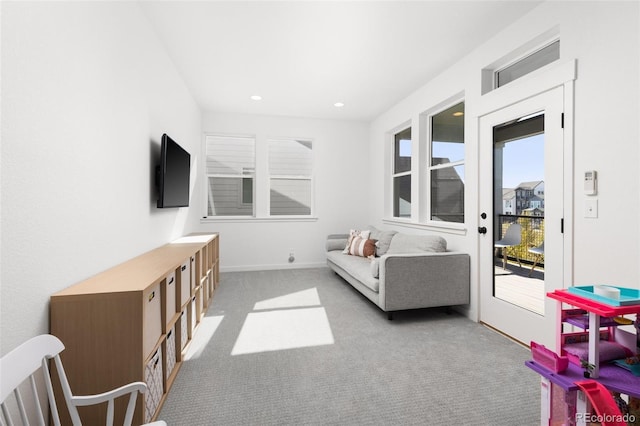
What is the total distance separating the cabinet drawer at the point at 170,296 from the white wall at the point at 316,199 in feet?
10.5

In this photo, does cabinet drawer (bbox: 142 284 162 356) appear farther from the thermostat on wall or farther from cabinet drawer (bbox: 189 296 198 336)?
the thermostat on wall

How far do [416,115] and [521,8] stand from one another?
5.88 ft

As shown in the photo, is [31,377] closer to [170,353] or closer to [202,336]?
[170,353]

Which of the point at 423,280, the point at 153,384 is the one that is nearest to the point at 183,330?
the point at 153,384

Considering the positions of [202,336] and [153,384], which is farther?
[202,336]

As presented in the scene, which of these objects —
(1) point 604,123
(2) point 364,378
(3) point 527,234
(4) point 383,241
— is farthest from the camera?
(4) point 383,241

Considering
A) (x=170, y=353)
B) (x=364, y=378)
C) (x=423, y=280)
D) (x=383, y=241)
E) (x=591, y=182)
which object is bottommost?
(x=364, y=378)

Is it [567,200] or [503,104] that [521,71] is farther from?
[567,200]

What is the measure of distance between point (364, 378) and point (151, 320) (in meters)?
1.35

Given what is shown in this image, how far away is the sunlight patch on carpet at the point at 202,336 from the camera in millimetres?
2443

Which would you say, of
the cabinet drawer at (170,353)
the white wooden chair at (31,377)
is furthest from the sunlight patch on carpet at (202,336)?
the white wooden chair at (31,377)

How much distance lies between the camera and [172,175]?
10.4ft

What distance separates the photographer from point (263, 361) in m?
2.32

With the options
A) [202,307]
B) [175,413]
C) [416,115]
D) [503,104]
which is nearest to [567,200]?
[503,104]
